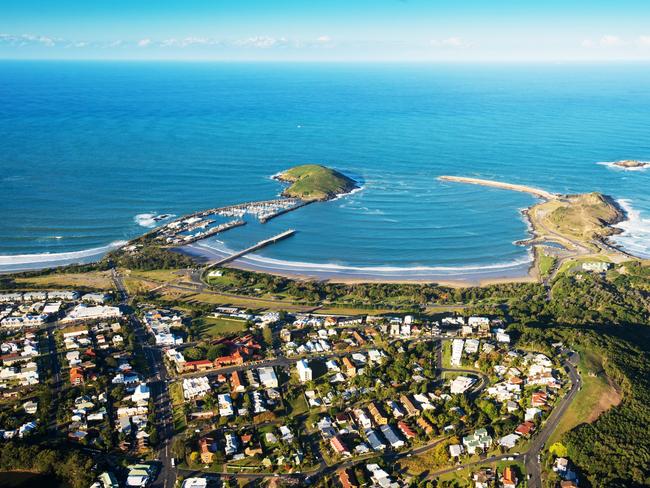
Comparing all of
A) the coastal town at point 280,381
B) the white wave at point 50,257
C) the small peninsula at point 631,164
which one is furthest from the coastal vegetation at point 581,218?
the white wave at point 50,257

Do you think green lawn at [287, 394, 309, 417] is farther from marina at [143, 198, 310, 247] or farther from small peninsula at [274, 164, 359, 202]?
small peninsula at [274, 164, 359, 202]

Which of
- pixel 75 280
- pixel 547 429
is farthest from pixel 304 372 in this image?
pixel 75 280

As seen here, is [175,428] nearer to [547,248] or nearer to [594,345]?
[594,345]

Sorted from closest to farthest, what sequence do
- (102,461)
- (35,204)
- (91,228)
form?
1. (102,461)
2. (91,228)
3. (35,204)

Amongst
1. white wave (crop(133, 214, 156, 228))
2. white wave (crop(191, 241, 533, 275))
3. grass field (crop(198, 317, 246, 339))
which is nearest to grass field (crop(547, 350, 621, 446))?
white wave (crop(191, 241, 533, 275))

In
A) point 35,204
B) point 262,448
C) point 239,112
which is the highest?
point 239,112

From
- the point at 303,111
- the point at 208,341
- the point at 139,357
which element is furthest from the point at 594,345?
the point at 303,111
